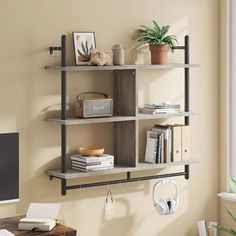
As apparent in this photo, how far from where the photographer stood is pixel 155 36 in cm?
443

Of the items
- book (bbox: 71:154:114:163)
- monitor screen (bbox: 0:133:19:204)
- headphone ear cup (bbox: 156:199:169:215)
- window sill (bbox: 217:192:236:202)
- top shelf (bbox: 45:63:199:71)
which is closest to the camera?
monitor screen (bbox: 0:133:19:204)

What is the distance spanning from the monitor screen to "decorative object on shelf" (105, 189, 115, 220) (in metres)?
0.75

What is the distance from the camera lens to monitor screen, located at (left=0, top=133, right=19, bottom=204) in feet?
12.5

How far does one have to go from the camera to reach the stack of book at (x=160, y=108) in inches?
173

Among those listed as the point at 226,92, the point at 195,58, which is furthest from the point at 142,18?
the point at 226,92

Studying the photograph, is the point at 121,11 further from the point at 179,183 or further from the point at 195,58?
the point at 179,183

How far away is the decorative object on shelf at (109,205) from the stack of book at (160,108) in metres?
0.60

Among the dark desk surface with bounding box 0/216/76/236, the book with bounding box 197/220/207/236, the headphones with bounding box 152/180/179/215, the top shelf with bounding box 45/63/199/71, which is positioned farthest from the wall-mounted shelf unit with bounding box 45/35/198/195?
the book with bounding box 197/220/207/236

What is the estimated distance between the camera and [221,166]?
501cm

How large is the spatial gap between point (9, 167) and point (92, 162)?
0.54 metres

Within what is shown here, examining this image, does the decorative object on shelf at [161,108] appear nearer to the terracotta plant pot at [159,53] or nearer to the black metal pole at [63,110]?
the terracotta plant pot at [159,53]

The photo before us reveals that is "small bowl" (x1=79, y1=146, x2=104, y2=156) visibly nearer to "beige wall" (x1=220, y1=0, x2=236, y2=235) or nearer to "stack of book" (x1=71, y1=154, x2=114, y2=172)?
"stack of book" (x1=71, y1=154, x2=114, y2=172)

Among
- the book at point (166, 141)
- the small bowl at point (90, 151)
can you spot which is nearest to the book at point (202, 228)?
the book at point (166, 141)

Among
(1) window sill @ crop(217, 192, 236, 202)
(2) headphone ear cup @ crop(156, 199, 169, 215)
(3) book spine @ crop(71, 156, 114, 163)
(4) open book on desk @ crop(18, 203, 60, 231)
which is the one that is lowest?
(2) headphone ear cup @ crop(156, 199, 169, 215)
